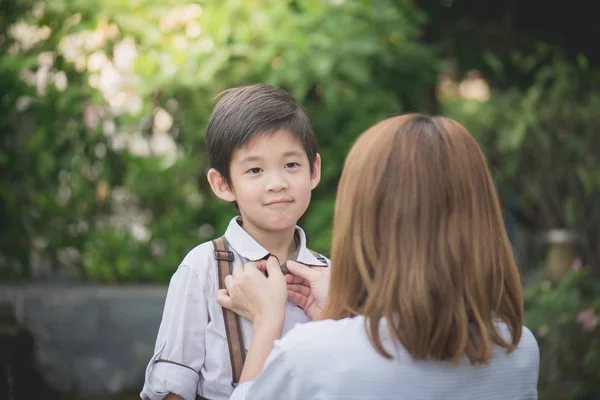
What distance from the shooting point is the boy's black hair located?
2.03 meters

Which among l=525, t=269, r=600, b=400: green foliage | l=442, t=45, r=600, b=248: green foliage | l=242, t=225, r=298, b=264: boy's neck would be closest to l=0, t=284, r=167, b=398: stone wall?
l=525, t=269, r=600, b=400: green foliage

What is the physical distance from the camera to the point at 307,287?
2061 millimetres

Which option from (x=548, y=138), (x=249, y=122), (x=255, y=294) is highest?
(x=249, y=122)

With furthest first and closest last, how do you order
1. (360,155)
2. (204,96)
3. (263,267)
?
(204,96), (263,267), (360,155)

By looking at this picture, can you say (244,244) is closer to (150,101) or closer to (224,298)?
(224,298)

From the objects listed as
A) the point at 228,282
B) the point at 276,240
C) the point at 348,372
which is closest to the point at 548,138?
the point at 276,240

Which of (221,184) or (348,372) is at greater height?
(221,184)

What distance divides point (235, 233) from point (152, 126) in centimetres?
323

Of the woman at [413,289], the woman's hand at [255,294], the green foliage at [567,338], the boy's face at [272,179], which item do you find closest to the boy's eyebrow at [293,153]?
the boy's face at [272,179]

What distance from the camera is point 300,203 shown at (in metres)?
2.06

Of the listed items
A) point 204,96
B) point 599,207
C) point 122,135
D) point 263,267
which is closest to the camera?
point 263,267

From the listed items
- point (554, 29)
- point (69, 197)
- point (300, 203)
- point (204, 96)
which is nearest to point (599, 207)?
point (554, 29)

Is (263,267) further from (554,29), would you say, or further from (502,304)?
(554,29)

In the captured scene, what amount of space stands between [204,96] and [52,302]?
1.55 m
